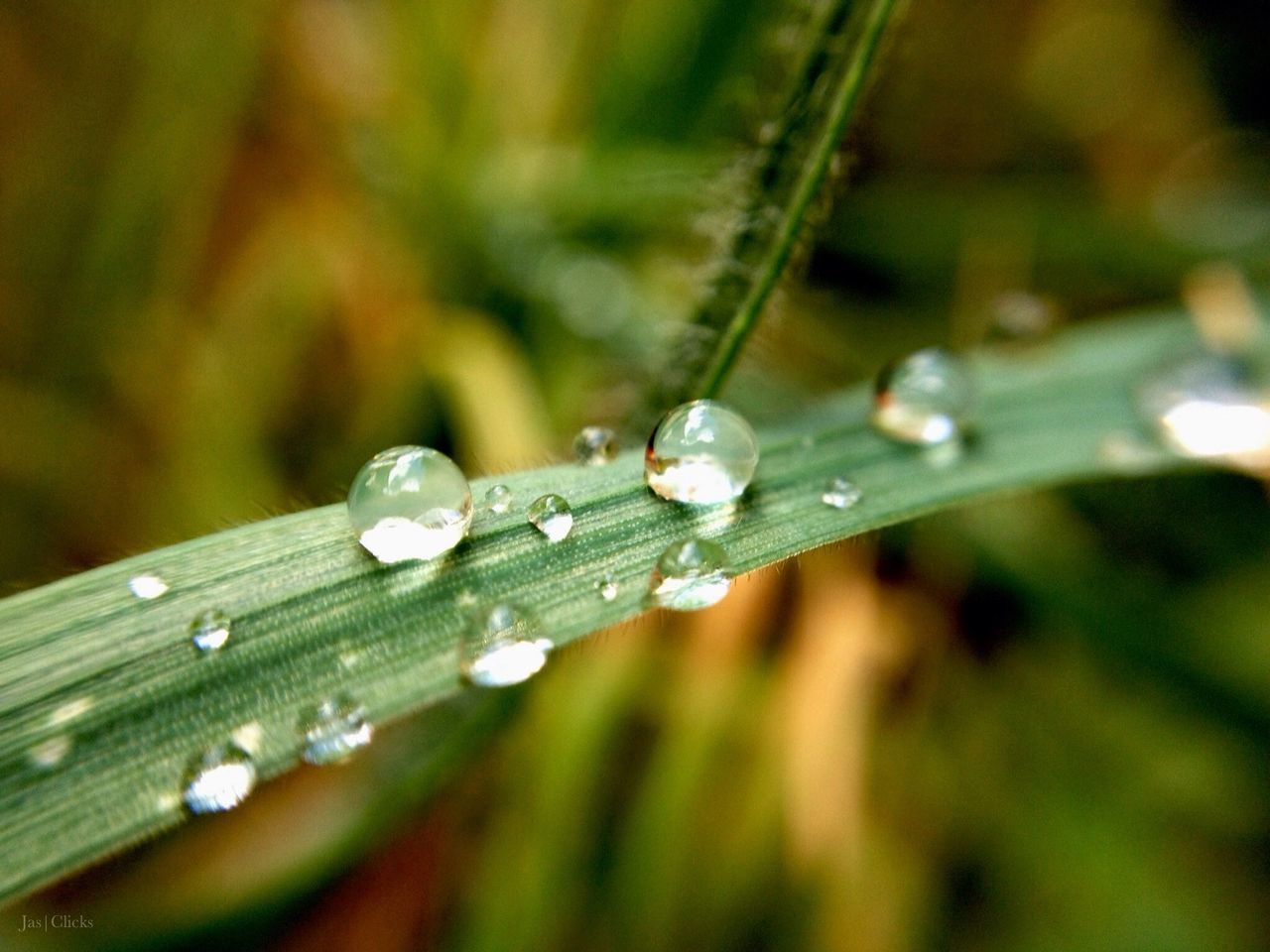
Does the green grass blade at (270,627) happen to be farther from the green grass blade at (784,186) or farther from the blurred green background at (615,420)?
the blurred green background at (615,420)

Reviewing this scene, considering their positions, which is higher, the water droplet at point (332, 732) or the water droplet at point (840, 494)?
the water droplet at point (840, 494)

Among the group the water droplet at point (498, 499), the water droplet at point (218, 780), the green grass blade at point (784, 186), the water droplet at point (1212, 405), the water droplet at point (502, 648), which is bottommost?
the water droplet at point (218, 780)

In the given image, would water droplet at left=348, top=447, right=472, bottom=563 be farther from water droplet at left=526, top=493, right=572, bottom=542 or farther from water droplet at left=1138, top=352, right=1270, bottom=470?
water droplet at left=1138, top=352, right=1270, bottom=470

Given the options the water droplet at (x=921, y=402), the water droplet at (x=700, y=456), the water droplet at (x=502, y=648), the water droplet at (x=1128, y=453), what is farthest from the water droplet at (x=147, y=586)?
the water droplet at (x=1128, y=453)

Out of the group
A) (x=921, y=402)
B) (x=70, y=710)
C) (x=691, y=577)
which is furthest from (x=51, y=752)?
(x=921, y=402)

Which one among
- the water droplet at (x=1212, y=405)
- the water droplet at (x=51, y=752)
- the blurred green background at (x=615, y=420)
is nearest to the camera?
the water droplet at (x=51, y=752)

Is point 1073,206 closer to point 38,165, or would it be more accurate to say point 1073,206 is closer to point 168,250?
point 168,250

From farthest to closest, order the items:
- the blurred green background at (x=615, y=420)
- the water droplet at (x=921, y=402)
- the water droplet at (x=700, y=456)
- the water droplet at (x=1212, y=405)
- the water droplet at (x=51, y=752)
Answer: the blurred green background at (x=615, y=420) < the water droplet at (x=1212, y=405) < the water droplet at (x=921, y=402) < the water droplet at (x=700, y=456) < the water droplet at (x=51, y=752)
